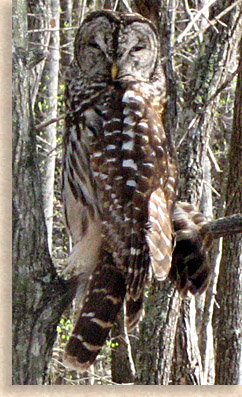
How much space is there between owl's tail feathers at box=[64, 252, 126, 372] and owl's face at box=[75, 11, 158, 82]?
693mm

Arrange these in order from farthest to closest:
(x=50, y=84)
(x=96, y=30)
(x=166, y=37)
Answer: (x=50, y=84) → (x=166, y=37) → (x=96, y=30)

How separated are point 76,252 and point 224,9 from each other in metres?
1.52

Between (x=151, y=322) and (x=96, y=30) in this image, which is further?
(x=151, y=322)

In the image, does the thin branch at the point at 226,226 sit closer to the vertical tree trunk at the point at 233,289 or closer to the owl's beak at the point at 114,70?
the owl's beak at the point at 114,70

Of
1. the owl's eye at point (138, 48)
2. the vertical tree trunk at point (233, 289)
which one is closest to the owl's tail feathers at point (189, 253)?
the owl's eye at point (138, 48)

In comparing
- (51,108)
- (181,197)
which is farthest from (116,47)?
(51,108)

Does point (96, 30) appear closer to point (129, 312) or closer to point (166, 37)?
point (166, 37)

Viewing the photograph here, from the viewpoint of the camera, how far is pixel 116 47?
2.54 meters

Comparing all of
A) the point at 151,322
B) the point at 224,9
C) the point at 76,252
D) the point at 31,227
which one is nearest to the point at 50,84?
the point at 224,9

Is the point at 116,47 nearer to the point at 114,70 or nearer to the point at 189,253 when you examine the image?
the point at 114,70

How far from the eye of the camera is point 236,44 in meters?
3.48

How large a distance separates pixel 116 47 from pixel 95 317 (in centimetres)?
94

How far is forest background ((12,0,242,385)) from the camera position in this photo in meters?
2.34

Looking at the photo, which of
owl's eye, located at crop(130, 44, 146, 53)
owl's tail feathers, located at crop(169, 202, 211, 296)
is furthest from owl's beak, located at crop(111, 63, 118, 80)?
owl's tail feathers, located at crop(169, 202, 211, 296)
